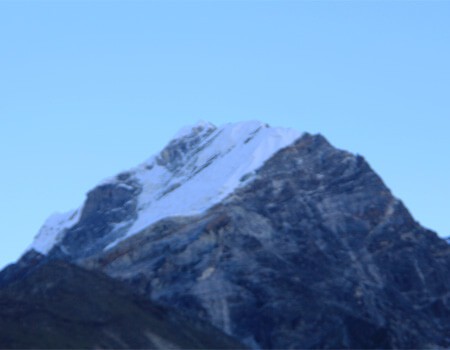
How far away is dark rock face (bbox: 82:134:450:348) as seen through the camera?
447ft

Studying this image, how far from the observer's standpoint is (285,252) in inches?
5704

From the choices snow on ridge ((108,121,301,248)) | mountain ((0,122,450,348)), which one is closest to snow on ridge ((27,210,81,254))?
mountain ((0,122,450,348))

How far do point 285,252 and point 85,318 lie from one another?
28.2 metres

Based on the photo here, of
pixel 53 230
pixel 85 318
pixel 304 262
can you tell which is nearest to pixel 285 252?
pixel 304 262

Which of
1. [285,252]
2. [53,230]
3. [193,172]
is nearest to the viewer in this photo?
[285,252]

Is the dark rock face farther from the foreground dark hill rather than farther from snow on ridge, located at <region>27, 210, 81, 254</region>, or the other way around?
snow on ridge, located at <region>27, 210, 81, 254</region>

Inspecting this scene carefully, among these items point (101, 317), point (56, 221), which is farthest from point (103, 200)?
point (101, 317)

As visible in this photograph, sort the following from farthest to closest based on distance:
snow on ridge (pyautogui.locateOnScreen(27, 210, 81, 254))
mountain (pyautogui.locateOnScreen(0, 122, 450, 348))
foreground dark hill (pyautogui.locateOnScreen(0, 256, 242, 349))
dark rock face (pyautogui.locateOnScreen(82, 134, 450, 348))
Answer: snow on ridge (pyautogui.locateOnScreen(27, 210, 81, 254)), mountain (pyautogui.locateOnScreen(0, 122, 450, 348)), dark rock face (pyautogui.locateOnScreen(82, 134, 450, 348)), foreground dark hill (pyautogui.locateOnScreen(0, 256, 242, 349))

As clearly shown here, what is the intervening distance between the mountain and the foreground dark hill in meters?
5.79

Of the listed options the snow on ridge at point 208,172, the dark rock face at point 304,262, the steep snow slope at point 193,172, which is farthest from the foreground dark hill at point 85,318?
the steep snow slope at point 193,172

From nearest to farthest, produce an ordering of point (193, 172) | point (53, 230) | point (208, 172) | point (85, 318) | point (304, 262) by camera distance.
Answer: point (85, 318) < point (304, 262) < point (208, 172) < point (193, 172) < point (53, 230)

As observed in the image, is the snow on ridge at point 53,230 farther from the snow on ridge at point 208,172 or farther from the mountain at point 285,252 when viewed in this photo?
the snow on ridge at point 208,172

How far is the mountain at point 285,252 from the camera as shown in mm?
136625

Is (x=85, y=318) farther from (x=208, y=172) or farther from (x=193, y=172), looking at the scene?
(x=193, y=172)
